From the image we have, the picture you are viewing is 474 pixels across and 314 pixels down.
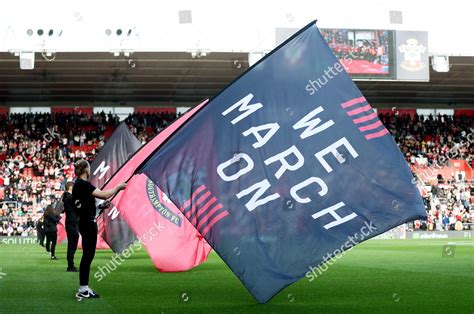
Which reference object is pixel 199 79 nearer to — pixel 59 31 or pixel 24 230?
pixel 59 31

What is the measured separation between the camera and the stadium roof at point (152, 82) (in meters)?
45.7

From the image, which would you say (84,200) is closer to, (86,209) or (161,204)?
(86,209)

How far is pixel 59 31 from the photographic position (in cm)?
4203

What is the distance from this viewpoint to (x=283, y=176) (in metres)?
9.52

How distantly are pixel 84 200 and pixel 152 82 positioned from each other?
40.7 m

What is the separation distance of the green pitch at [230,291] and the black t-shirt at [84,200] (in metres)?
1.15

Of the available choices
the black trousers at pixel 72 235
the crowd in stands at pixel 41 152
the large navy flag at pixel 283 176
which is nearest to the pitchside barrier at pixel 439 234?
the crowd in stands at pixel 41 152

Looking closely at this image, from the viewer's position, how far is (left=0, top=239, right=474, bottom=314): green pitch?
396 inches

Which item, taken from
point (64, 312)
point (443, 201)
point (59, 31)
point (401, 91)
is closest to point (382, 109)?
point (401, 91)

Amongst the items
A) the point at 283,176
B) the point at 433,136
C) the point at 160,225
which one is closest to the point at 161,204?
the point at 160,225

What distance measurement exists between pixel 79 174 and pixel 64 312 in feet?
6.37

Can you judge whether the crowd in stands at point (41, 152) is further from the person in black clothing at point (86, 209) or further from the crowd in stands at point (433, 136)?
the person in black clothing at point (86, 209)

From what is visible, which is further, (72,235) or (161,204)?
(161,204)

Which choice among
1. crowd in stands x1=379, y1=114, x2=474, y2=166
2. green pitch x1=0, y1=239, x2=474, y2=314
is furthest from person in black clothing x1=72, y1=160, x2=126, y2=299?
crowd in stands x1=379, y1=114, x2=474, y2=166
